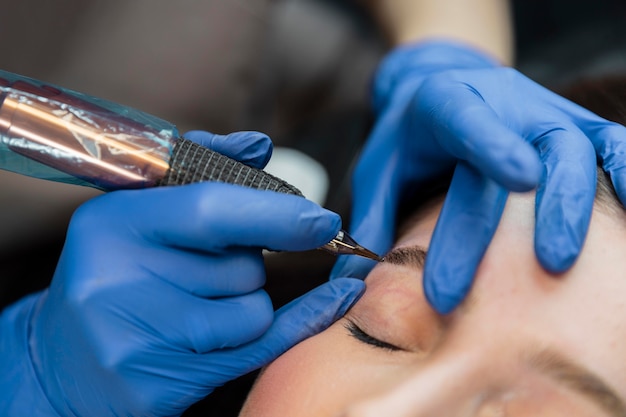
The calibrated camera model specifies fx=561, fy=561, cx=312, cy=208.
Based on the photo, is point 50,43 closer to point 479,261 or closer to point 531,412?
point 479,261

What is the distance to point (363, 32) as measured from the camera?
1.99m

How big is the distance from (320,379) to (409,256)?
0.23 meters

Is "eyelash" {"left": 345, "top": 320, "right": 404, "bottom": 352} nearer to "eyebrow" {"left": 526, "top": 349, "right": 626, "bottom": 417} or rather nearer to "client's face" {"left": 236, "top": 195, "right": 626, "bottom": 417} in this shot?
"client's face" {"left": 236, "top": 195, "right": 626, "bottom": 417}

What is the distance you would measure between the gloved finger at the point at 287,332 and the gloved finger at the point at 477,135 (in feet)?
0.89

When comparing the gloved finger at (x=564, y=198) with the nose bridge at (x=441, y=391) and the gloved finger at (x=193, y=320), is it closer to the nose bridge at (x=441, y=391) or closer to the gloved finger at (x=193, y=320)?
the nose bridge at (x=441, y=391)

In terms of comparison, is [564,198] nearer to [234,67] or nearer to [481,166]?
[481,166]

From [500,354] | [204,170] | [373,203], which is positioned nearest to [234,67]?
[373,203]

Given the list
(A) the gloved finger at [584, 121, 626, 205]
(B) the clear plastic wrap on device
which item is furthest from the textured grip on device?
(A) the gloved finger at [584, 121, 626, 205]

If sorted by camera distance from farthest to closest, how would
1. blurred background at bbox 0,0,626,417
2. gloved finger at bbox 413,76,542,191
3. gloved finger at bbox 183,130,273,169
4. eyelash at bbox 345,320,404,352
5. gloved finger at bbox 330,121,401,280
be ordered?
blurred background at bbox 0,0,626,417 < gloved finger at bbox 330,121,401,280 < gloved finger at bbox 183,130,273,169 < eyelash at bbox 345,320,404,352 < gloved finger at bbox 413,76,542,191

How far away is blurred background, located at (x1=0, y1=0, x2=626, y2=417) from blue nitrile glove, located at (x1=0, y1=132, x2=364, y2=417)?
0.89 feet

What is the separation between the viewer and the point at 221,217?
746mm

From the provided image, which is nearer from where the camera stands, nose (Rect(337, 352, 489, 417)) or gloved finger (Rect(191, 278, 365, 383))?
nose (Rect(337, 352, 489, 417))

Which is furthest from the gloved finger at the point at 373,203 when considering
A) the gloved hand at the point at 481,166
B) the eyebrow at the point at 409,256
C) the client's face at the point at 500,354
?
the client's face at the point at 500,354

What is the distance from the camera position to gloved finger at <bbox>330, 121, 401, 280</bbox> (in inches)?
40.6
